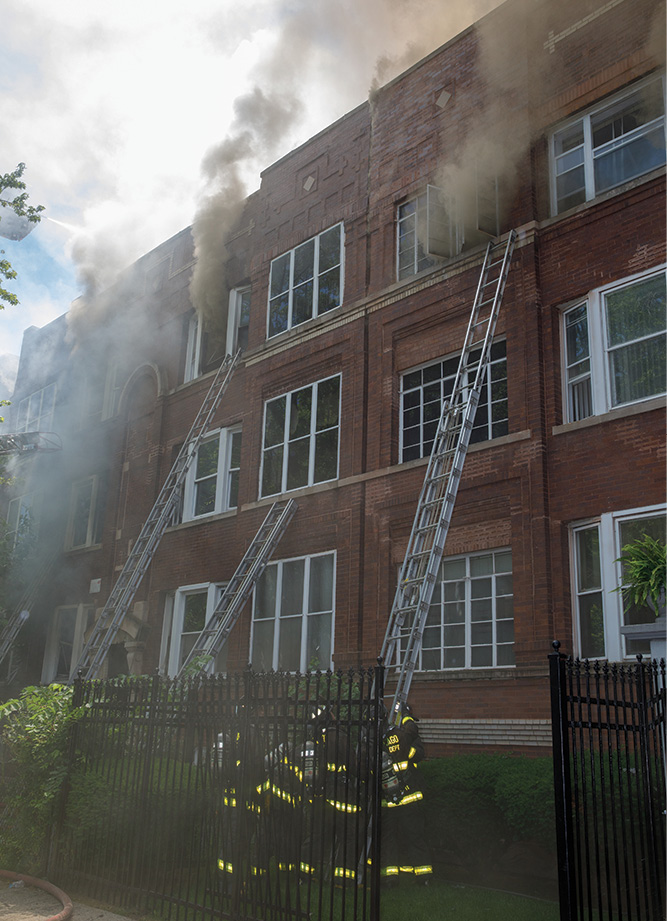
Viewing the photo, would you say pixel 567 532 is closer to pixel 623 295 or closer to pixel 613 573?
pixel 613 573

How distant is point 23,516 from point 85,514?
159cm

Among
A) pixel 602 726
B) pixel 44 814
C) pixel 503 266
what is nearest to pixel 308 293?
pixel 503 266

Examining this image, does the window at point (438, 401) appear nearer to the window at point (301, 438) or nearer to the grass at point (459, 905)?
the window at point (301, 438)

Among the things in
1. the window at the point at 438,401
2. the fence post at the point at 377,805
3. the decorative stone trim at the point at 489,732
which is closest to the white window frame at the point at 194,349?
the window at the point at 438,401

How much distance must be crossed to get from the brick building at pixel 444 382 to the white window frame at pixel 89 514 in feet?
2.57

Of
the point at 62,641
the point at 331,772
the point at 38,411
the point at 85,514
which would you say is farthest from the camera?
the point at 38,411

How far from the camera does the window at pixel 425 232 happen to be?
46.3 ft

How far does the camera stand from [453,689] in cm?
1210

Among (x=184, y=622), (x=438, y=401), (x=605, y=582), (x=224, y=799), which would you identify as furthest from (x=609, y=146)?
(x=184, y=622)

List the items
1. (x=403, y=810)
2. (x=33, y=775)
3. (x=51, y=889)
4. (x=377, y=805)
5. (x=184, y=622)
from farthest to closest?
(x=184, y=622) → (x=33, y=775) → (x=403, y=810) → (x=51, y=889) → (x=377, y=805)

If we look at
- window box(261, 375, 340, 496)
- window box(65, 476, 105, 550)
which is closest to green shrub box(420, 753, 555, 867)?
window box(261, 375, 340, 496)

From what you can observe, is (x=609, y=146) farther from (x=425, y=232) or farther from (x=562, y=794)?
(x=562, y=794)

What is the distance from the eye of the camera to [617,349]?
11656 millimetres

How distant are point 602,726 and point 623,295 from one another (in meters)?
7.34
